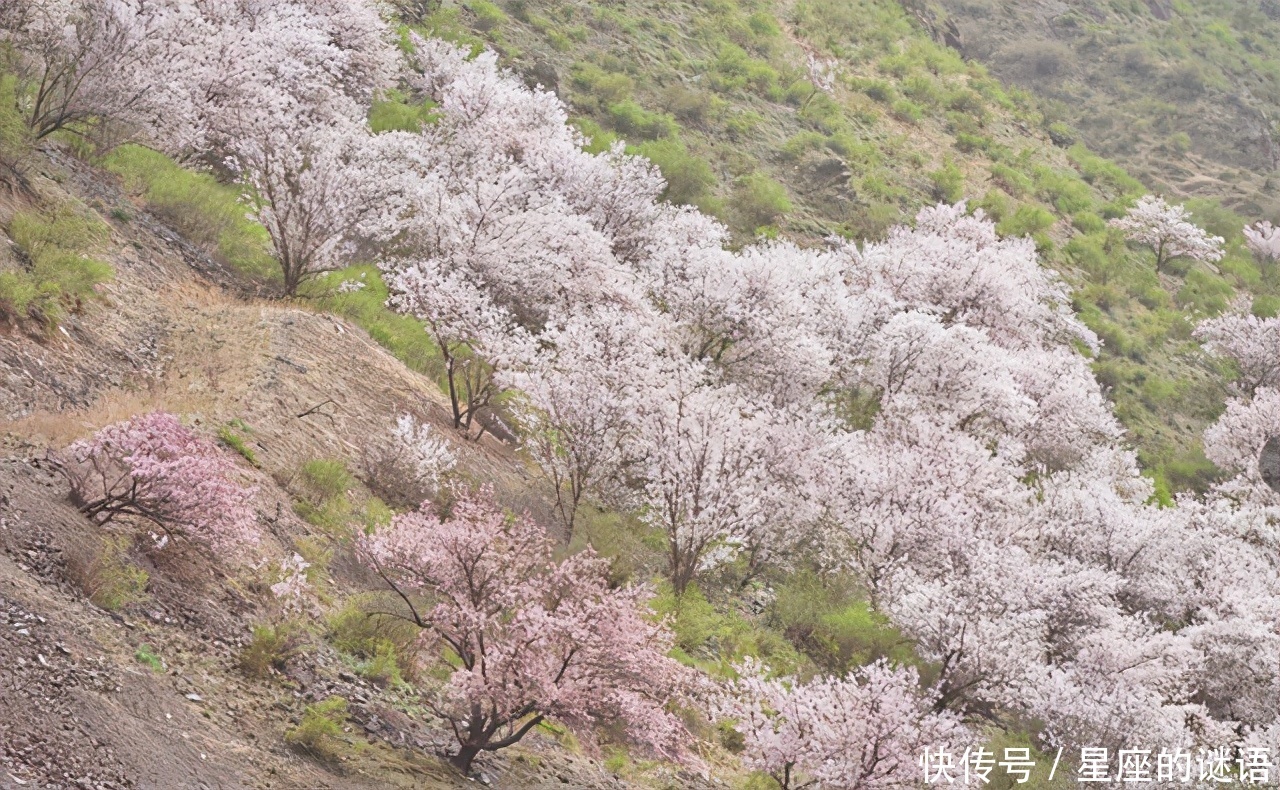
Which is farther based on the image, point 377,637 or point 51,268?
point 51,268

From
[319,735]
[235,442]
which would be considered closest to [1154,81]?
[235,442]

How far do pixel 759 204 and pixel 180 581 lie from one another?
32658 millimetres

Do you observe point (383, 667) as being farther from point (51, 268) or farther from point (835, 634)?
point (835, 634)

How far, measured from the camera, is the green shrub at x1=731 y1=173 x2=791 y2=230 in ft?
133

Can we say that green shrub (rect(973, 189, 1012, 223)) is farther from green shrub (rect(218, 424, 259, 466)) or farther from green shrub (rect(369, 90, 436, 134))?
green shrub (rect(218, 424, 259, 466))

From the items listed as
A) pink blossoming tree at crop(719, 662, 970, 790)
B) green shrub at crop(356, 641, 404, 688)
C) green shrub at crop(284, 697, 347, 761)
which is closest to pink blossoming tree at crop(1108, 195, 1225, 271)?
pink blossoming tree at crop(719, 662, 970, 790)

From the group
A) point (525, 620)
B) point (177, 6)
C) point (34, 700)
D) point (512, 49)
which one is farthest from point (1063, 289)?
point (34, 700)

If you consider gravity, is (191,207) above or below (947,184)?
below

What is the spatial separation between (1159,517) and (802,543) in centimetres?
1078

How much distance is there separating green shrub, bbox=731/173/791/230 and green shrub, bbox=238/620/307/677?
31.1 meters

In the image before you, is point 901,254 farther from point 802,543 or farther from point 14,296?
point 14,296

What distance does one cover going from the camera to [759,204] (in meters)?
40.8

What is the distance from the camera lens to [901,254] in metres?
36.5

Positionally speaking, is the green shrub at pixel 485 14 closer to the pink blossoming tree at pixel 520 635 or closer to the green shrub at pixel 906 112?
the green shrub at pixel 906 112
